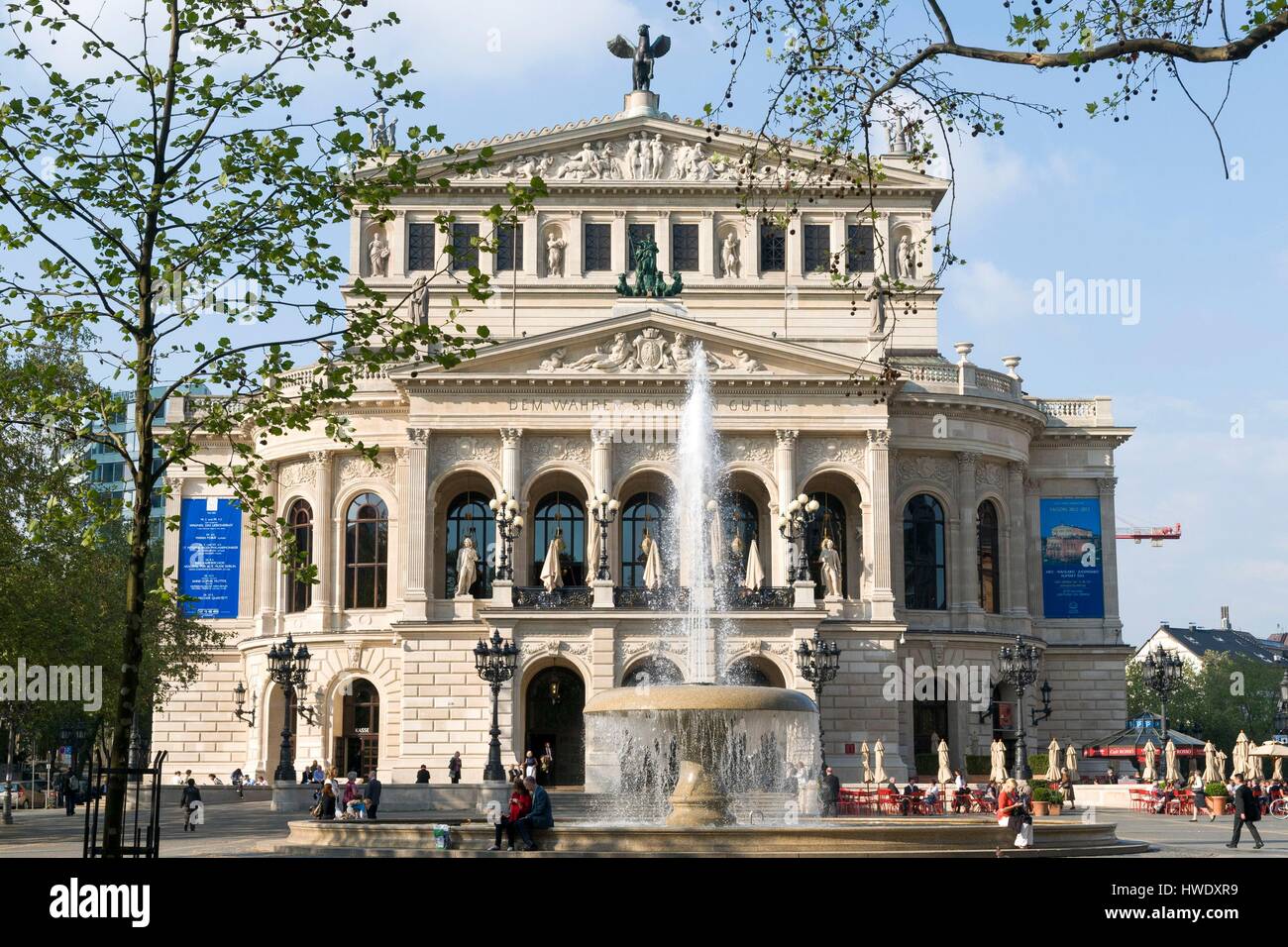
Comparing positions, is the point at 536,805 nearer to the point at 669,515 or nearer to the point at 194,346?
the point at 194,346

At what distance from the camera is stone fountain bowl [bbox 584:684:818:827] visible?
2538 cm

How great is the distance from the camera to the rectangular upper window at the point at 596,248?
64.9 meters

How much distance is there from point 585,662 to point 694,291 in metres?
17.1

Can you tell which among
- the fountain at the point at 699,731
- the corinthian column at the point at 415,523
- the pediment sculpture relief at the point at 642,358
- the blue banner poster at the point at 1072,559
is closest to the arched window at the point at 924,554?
the blue banner poster at the point at 1072,559

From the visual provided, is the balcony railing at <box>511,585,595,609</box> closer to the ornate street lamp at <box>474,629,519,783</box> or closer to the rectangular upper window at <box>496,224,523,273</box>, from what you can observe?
the ornate street lamp at <box>474,629,519,783</box>

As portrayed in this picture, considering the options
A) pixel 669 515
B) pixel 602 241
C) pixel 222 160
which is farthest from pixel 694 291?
→ pixel 222 160

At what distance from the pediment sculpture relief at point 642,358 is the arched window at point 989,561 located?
10813mm

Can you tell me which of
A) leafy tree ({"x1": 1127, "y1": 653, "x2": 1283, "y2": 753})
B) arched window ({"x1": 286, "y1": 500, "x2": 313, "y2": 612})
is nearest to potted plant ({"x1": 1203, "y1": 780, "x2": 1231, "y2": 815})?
arched window ({"x1": 286, "y1": 500, "x2": 313, "y2": 612})

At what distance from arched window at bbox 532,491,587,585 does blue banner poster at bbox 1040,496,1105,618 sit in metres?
17.9

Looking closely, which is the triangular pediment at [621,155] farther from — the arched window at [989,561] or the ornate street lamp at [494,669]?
the ornate street lamp at [494,669]

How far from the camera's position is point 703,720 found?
25641 mm

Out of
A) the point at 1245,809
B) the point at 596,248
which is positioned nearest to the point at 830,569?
the point at 596,248

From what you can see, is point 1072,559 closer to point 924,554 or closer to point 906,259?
point 924,554

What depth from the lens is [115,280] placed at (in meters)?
20.4
